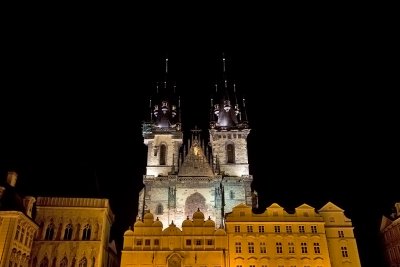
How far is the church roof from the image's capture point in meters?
61.6

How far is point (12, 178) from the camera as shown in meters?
41.4

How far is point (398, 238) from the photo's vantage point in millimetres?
46812

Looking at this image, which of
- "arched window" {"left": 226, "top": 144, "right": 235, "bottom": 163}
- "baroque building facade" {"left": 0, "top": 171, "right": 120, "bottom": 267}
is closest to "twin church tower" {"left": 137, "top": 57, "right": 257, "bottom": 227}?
"arched window" {"left": 226, "top": 144, "right": 235, "bottom": 163}

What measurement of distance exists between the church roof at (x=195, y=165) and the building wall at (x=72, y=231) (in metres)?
19.3

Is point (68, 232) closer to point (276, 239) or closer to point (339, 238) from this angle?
point (276, 239)

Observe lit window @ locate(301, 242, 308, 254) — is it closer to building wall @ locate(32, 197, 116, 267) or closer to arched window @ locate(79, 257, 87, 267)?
building wall @ locate(32, 197, 116, 267)

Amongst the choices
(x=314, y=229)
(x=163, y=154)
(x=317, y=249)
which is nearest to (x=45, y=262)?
(x=163, y=154)

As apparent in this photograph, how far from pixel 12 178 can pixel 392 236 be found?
46997mm

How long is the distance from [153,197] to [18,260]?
23.9 m

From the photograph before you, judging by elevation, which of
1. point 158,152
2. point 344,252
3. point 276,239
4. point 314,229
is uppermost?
Answer: point 158,152

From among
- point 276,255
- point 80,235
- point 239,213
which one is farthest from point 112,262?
point 276,255

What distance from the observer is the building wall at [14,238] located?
34906 mm

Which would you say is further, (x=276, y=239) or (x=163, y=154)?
(x=163, y=154)

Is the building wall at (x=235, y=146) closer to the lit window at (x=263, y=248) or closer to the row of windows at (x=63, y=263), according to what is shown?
the lit window at (x=263, y=248)
